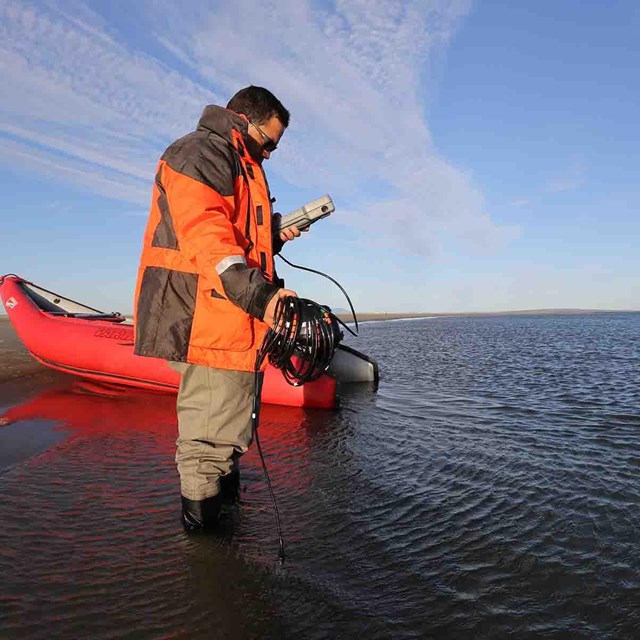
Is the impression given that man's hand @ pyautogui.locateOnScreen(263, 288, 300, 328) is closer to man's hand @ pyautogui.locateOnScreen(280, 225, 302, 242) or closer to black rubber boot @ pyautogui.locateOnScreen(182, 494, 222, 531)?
man's hand @ pyautogui.locateOnScreen(280, 225, 302, 242)

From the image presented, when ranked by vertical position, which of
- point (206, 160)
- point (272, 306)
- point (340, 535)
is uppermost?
point (206, 160)

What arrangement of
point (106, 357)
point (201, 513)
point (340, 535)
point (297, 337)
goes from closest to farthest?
1. point (297, 337)
2. point (201, 513)
3. point (340, 535)
4. point (106, 357)

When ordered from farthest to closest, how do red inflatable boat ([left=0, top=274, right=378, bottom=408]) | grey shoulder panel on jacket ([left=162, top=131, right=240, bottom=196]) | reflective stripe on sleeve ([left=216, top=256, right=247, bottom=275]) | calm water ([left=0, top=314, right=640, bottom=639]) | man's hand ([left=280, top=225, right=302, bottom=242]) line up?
red inflatable boat ([left=0, top=274, right=378, bottom=408]) → man's hand ([left=280, top=225, right=302, bottom=242]) → grey shoulder panel on jacket ([left=162, top=131, right=240, bottom=196]) → reflective stripe on sleeve ([left=216, top=256, right=247, bottom=275]) → calm water ([left=0, top=314, right=640, bottom=639])

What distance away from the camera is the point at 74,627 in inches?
85.7

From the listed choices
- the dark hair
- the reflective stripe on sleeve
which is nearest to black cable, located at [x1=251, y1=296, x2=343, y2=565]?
the reflective stripe on sleeve

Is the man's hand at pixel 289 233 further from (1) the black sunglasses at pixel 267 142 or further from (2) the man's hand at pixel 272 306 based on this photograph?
(2) the man's hand at pixel 272 306

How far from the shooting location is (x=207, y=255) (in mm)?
2434

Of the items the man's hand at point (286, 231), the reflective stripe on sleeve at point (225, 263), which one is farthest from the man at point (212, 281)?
the man's hand at point (286, 231)

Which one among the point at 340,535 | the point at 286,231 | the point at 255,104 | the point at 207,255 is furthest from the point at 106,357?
the point at 207,255

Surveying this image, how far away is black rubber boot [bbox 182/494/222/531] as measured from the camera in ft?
9.73

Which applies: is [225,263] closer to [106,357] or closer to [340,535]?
[340,535]

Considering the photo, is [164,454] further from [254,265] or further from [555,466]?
[555,466]

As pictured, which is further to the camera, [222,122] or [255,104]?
[255,104]

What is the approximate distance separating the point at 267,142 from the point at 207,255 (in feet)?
3.42
